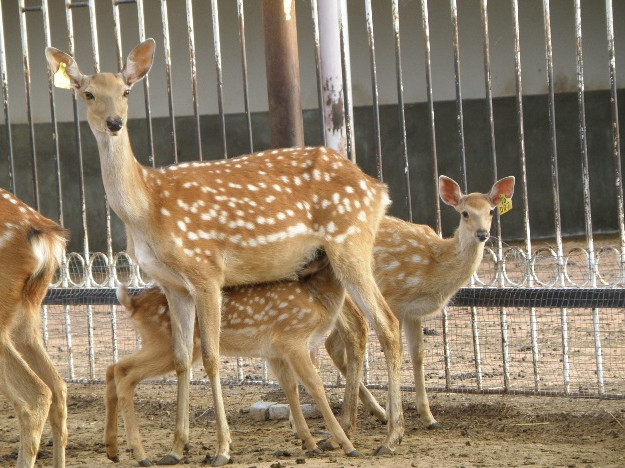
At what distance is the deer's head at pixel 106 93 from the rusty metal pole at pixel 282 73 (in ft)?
4.97

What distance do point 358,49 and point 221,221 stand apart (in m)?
8.61

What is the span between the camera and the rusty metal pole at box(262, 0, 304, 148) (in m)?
8.02

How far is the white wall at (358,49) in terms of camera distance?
14242mm

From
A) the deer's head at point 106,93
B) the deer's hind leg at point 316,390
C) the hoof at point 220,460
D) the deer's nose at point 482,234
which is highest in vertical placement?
the deer's head at point 106,93

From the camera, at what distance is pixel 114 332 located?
877 centimetres

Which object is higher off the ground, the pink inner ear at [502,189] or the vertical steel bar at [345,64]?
the vertical steel bar at [345,64]

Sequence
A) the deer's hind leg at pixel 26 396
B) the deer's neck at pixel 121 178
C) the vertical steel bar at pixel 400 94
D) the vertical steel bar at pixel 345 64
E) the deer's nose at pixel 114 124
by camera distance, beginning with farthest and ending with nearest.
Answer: the vertical steel bar at pixel 345 64 → the vertical steel bar at pixel 400 94 → the deer's neck at pixel 121 178 → the deer's nose at pixel 114 124 → the deer's hind leg at pixel 26 396

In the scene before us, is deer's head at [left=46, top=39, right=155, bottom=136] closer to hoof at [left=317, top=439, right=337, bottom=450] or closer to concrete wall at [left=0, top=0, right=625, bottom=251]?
hoof at [left=317, top=439, right=337, bottom=450]

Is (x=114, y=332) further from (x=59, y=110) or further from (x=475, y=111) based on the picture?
(x=475, y=111)

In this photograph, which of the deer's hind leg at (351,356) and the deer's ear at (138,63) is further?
the deer's hind leg at (351,356)

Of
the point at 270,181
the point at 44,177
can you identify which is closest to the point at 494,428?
the point at 270,181

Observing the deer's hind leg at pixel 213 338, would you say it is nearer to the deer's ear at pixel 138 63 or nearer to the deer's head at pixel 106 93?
the deer's head at pixel 106 93

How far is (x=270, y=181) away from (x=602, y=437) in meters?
2.46

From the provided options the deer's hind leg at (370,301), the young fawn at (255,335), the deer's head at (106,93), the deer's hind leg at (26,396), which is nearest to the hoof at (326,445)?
the young fawn at (255,335)
